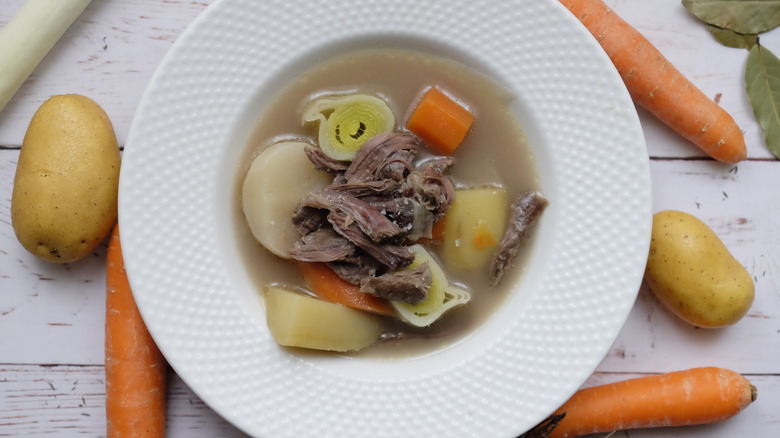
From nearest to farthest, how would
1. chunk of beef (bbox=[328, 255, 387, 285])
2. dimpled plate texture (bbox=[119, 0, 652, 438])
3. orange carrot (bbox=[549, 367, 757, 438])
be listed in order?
dimpled plate texture (bbox=[119, 0, 652, 438]), chunk of beef (bbox=[328, 255, 387, 285]), orange carrot (bbox=[549, 367, 757, 438])

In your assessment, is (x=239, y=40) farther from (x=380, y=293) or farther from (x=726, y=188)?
(x=726, y=188)

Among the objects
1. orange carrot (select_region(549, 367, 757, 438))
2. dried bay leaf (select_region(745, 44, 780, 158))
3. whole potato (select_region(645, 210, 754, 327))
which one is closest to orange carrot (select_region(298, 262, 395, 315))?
orange carrot (select_region(549, 367, 757, 438))

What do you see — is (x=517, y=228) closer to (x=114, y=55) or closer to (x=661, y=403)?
(x=661, y=403)

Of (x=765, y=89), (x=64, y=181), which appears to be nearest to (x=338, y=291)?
(x=64, y=181)

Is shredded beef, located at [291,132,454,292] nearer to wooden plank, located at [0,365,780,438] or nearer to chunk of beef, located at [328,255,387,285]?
chunk of beef, located at [328,255,387,285]

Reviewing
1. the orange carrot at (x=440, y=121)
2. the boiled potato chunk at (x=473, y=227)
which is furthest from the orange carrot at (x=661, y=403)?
the orange carrot at (x=440, y=121)

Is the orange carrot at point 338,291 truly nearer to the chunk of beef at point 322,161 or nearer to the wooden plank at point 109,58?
the chunk of beef at point 322,161
